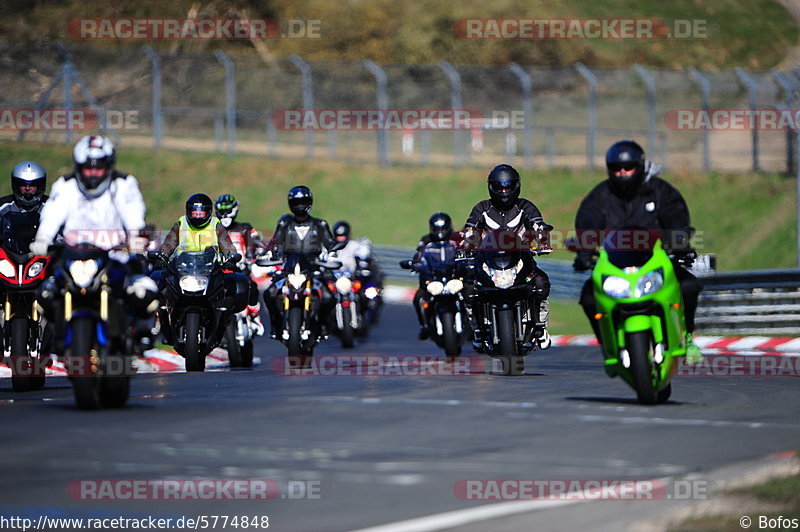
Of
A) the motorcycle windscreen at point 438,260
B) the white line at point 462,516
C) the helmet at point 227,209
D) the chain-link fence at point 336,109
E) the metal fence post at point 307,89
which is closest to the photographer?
the white line at point 462,516

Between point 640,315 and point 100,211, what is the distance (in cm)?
395

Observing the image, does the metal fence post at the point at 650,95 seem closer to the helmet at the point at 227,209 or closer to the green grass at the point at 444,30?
the helmet at the point at 227,209

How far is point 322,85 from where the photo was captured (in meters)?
54.0

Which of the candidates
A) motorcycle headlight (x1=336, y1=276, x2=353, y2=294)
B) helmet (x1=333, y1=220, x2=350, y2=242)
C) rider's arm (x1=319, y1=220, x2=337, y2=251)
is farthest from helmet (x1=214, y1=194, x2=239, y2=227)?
helmet (x1=333, y1=220, x2=350, y2=242)

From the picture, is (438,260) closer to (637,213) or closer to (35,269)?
(35,269)

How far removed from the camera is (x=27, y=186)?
14.9 meters

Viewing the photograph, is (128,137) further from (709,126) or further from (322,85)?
(709,126)

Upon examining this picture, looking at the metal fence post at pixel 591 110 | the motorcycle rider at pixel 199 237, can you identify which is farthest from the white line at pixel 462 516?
the metal fence post at pixel 591 110

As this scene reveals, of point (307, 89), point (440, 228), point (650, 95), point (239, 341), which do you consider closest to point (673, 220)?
point (239, 341)

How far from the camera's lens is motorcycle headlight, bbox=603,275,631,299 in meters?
11.7

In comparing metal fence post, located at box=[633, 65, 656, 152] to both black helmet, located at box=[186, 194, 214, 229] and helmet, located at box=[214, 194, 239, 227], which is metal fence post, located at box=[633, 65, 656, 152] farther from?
black helmet, located at box=[186, 194, 214, 229]

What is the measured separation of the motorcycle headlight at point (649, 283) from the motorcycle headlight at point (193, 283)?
5821mm

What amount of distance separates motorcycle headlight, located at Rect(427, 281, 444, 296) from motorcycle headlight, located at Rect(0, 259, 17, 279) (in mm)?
5647

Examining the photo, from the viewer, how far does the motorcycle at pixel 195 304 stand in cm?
1620
